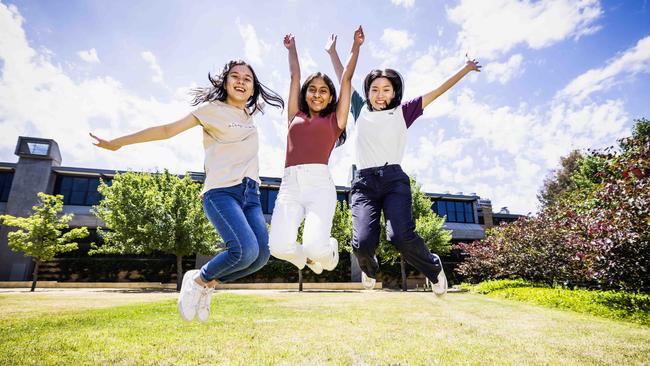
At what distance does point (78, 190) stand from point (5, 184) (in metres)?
5.16

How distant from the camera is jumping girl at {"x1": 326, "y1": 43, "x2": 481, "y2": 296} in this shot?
13.9 feet

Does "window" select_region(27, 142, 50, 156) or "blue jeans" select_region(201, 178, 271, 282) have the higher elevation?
"window" select_region(27, 142, 50, 156)

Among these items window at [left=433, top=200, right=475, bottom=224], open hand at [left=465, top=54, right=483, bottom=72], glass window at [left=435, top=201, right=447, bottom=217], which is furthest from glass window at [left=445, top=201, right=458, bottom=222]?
open hand at [left=465, top=54, right=483, bottom=72]

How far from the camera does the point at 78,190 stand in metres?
29.5

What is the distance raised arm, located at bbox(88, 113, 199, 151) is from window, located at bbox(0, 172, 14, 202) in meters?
33.2

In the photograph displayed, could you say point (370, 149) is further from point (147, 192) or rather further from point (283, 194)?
point (147, 192)

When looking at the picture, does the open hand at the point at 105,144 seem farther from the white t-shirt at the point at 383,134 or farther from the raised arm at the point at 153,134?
the white t-shirt at the point at 383,134

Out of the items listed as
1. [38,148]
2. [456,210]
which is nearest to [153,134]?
[38,148]

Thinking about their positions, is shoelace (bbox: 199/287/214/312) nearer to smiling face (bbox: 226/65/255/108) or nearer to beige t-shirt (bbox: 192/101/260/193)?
beige t-shirt (bbox: 192/101/260/193)

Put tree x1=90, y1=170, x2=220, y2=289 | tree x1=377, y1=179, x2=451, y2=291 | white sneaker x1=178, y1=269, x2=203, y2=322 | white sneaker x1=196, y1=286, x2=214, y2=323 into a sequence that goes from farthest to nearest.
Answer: tree x1=377, y1=179, x2=451, y2=291 < tree x1=90, y1=170, x2=220, y2=289 < white sneaker x1=196, y1=286, x2=214, y2=323 < white sneaker x1=178, y1=269, x2=203, y2=322

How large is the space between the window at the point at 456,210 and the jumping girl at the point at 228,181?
3363 cm

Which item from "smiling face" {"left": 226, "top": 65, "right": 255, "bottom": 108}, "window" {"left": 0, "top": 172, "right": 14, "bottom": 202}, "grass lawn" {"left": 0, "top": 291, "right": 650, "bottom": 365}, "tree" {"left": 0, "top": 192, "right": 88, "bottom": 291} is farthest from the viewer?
"window" {"left": 0, "top": 172, "right": 14, "bottom": 202}

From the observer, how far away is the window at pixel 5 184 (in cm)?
2831

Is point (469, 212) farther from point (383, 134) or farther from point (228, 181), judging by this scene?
point (228, 181)
